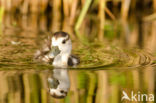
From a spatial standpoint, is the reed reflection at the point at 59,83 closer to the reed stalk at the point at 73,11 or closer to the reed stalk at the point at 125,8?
the reed stalk at the point at 73,11

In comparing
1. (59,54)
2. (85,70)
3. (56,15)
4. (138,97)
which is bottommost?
(138,97)

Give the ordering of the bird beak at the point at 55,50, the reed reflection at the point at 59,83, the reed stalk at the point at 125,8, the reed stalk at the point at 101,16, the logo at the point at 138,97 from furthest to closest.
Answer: the reed stalk at the point at 125,8 < the reed stalk at the point at 101,16 < the bird beak at the point at 55,50 < the reed reflection at the point at 59,83 < the logo at the point at 138,97

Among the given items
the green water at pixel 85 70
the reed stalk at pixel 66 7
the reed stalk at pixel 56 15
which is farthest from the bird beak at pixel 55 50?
the reed stalk at pixel 66 7

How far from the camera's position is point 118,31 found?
24.1ft

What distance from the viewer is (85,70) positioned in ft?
16.1

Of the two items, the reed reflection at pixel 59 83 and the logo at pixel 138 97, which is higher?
the reed reflection at pixel 59 83

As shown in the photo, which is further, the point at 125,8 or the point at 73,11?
the point at 125,8

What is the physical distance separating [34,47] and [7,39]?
0.53 meters

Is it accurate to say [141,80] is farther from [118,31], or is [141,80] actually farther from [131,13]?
[131,13]

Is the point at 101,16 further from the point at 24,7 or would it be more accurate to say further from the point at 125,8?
the point at 24,7

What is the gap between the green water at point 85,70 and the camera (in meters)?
4.04

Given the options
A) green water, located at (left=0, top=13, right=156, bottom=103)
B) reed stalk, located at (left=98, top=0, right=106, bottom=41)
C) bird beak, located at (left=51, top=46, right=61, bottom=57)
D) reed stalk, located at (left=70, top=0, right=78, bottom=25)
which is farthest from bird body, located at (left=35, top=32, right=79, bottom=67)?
reed stalk, located at (left=70, top=0, right=78, bottom=25)

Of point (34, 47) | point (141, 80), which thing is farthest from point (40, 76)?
point (34, 47)

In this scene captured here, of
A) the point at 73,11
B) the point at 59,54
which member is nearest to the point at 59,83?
the point at 59,54
